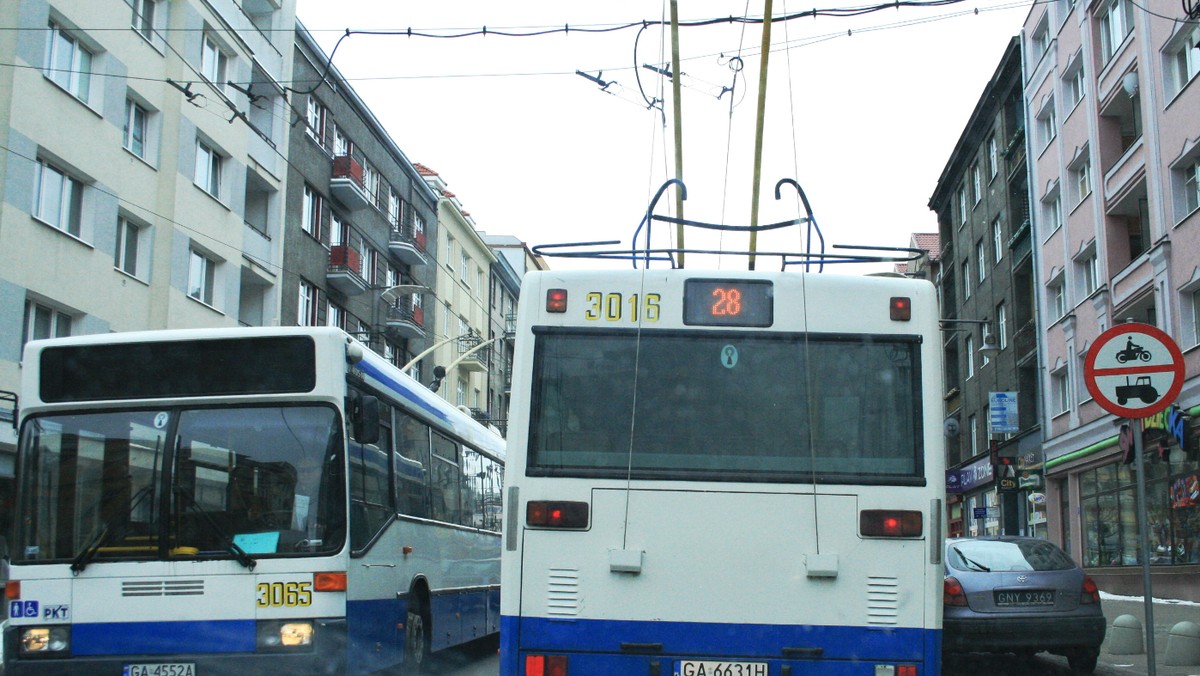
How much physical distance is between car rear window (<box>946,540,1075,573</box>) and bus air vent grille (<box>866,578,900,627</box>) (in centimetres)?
605

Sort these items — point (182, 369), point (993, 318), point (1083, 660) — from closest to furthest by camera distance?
1. point (182, 369)
2. point (1083, 660)
3. point (993, 318)

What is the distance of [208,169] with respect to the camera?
103ft

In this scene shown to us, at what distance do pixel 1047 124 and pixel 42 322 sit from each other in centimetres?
2799

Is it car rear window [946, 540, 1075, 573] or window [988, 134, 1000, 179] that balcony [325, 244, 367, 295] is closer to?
window [988, 134, 1000, 179]

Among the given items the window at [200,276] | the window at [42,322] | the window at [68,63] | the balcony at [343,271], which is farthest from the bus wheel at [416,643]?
the balcony at [343,271]

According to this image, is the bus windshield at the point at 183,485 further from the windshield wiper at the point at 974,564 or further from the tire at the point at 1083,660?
the tire at the point at 1083,660

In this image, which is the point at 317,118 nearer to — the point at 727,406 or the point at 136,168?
the point at 136,168

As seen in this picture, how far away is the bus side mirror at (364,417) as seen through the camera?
28.0ft

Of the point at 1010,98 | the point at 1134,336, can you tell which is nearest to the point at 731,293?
the point at 1134,336

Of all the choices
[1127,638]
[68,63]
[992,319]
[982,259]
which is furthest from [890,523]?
[982,259]

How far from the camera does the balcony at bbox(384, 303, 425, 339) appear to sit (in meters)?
45.0

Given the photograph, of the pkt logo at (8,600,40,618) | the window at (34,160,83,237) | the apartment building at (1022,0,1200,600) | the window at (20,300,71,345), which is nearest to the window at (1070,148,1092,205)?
the apartment building at (1022,0,1200,600)

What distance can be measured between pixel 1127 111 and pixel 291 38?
76.0 ft

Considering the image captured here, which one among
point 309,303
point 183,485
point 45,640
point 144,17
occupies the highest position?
point 144,17
